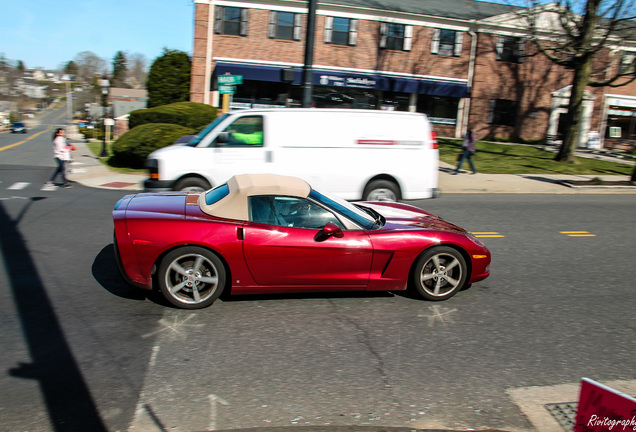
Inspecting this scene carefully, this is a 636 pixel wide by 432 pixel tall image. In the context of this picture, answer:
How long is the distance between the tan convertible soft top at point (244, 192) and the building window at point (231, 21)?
23.6m

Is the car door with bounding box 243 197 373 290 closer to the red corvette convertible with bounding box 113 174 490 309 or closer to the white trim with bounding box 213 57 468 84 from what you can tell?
the red corvette convertible with bounding box 113 174 490 309

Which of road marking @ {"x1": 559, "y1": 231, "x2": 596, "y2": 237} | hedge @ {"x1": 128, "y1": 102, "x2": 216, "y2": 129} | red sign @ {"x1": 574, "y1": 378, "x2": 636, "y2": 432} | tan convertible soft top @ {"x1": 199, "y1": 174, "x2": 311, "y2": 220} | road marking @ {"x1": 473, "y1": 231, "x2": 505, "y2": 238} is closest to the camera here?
red sign @ {"x1": 574, "y1": 378, "x2": 636, "y2": 432}

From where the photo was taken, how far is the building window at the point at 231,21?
27.1m

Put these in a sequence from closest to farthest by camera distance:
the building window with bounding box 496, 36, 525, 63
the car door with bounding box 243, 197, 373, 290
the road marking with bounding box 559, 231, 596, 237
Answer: the car door with bounding box 243, 197, 373, 290, the road marking with bounding box 559, 231, 596, 237, the building window with bounding box 496, 36, 525, 63

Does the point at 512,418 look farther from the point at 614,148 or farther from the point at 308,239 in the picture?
the point at 614,148

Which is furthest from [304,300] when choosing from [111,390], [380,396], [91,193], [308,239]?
[91,193]

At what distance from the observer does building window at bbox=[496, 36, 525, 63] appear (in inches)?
1161

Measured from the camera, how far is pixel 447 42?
2912cm

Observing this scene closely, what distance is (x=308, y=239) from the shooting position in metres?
5.37

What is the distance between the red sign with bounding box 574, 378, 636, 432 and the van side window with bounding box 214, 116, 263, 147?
802 centimetres

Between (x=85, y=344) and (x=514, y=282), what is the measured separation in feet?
16.6

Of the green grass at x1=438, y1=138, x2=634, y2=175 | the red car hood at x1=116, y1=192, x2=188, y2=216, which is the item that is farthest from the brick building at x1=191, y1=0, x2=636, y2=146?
the red car hood at x1=116, y1=192, x2=188, y2=216

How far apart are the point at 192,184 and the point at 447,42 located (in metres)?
23.5

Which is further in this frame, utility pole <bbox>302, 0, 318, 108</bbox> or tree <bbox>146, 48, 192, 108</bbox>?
tree <bbox>146, 48, 192, 108</bbox>
